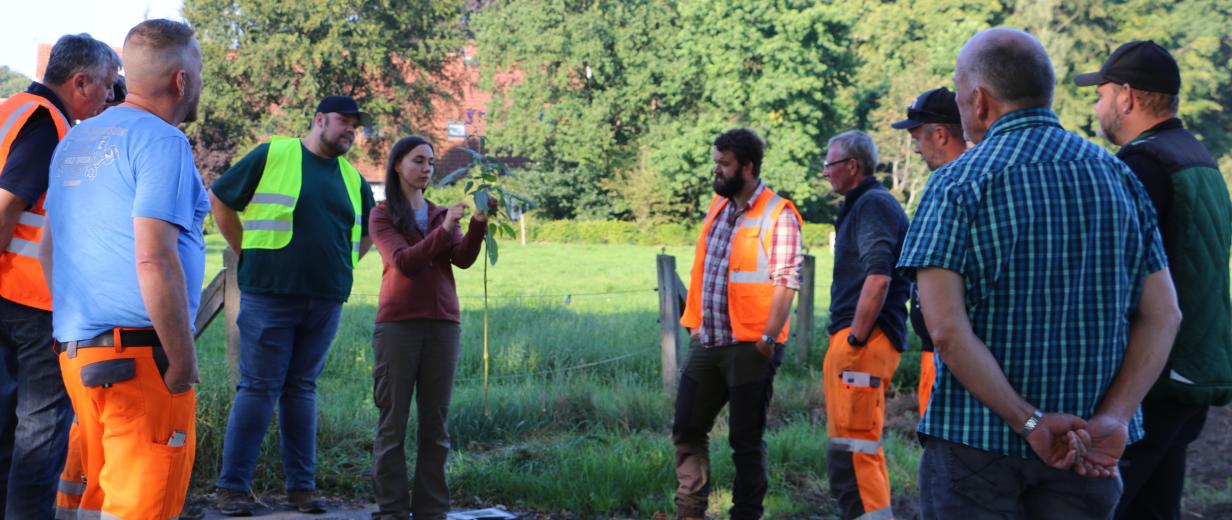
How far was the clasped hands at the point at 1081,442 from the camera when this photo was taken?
2568 millimetres

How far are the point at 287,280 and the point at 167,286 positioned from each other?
7.76 feet

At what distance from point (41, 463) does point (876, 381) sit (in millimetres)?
3669

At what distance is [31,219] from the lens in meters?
4.25

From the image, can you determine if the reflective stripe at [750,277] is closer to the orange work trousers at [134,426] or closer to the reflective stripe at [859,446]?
the reflective stripe at [859,446]

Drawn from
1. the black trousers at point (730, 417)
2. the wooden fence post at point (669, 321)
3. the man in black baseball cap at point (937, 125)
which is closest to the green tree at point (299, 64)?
the wooden fence post at point (669, 321)

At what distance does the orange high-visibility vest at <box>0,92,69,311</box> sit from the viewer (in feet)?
13.9

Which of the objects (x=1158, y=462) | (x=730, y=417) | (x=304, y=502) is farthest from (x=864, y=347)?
(x=304, y=502)

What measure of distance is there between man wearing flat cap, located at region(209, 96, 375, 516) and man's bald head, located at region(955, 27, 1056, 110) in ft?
12.8

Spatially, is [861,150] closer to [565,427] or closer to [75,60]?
[565,427]

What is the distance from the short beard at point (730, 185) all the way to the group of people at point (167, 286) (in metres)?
1.21

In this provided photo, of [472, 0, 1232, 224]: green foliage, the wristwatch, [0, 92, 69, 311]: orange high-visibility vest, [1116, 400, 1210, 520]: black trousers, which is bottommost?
[1116, 400, 1210, 520]: black trousers

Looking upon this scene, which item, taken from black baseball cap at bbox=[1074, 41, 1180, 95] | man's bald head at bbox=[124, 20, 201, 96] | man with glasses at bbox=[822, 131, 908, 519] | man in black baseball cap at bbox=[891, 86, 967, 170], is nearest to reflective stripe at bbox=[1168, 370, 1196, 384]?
black baseball cap at bbox=[1074, 41, 1180, 95]

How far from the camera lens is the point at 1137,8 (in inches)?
2175

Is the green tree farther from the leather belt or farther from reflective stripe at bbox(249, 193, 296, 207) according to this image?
the leather belt
